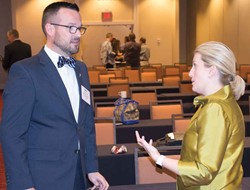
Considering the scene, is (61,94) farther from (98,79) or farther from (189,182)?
(98,79)

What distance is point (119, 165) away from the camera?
11.1 ft

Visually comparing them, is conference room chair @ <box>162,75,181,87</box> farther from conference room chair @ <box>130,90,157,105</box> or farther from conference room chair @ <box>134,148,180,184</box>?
conference room chair @ <box>134,148,180,184</box>

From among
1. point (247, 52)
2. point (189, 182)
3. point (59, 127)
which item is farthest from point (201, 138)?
point (247, 52)

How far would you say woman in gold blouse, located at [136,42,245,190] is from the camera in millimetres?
1612

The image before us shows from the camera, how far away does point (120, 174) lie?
3.49 meters

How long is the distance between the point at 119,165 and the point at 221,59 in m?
1.89

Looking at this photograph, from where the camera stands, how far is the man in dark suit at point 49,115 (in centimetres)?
186

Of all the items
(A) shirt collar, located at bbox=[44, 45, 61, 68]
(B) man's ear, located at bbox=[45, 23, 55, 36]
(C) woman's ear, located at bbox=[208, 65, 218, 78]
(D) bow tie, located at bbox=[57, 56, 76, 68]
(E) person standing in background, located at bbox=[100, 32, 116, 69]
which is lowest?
(E) person standing in background, located at bbox=[100, 32, 116, 69]

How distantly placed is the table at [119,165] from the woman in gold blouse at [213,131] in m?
1.59

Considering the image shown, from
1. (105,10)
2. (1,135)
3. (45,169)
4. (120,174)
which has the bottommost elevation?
(120,174)

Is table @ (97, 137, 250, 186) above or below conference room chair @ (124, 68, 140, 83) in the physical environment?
below

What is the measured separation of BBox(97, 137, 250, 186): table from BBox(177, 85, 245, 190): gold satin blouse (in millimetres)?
1615

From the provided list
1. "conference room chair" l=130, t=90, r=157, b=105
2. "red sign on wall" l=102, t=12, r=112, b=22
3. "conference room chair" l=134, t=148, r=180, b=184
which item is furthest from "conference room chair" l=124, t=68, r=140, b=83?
"conference room chair" l=134, t=148, r=180, b=184

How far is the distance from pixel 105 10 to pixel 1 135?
45.0 feet
